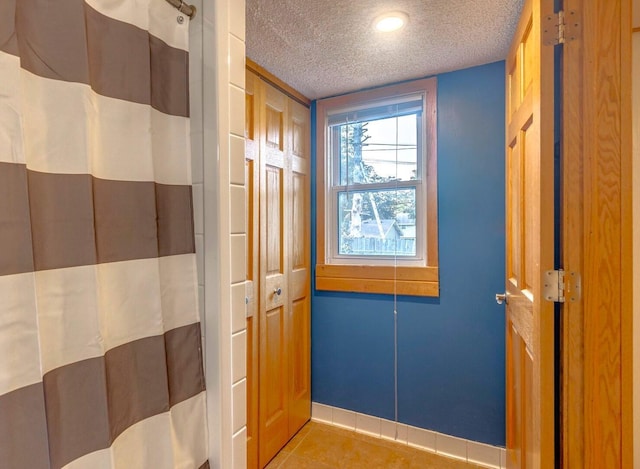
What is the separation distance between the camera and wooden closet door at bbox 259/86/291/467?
70.7 inches

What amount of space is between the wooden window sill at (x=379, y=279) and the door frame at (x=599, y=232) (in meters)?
1.01

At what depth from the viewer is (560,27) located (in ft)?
3.03

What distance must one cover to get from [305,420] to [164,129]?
2.05m

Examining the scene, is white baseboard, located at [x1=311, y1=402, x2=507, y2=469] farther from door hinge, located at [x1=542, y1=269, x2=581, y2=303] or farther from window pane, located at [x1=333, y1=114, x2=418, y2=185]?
window pane, located at [x1=333, y1=114, x2=418, y2=185]

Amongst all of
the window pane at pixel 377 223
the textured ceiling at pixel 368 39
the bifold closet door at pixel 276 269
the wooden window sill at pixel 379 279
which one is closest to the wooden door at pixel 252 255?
the bifold closet door at pixel 276 269

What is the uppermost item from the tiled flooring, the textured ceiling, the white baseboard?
the textured ceiling

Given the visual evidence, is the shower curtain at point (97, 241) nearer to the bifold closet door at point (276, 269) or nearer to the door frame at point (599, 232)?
the bifold closet door at point (276, 269)

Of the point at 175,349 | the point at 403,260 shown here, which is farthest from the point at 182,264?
the point at 403,260

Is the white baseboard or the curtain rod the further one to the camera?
the white baseboard

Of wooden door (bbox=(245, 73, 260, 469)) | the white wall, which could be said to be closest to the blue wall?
wooden door (bbox=(245, 73, 260, 469))

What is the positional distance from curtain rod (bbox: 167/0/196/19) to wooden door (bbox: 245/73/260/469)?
0.83 meters

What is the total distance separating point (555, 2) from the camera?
3.13ft

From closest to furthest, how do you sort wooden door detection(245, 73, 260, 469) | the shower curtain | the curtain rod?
the shower curtain
the curtain rod
wooden door detection(245, 73, 260, 469)

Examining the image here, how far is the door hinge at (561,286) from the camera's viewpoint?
2.98 feet
